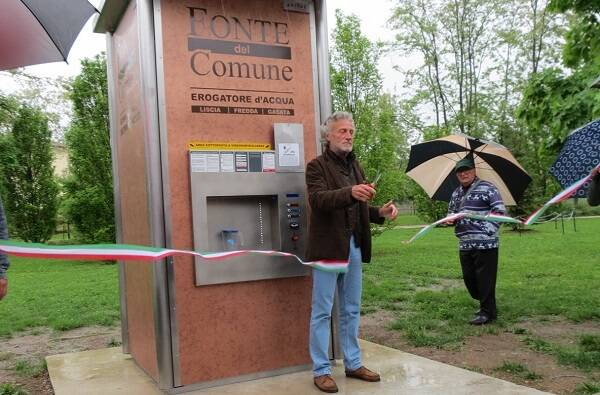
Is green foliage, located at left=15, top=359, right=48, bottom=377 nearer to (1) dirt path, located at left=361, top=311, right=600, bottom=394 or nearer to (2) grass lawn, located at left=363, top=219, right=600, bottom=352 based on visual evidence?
(1) dirt path, located at left=361, top=311, right=600, bottom=394

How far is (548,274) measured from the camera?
9742 millimetres

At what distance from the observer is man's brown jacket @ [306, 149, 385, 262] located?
3746mm

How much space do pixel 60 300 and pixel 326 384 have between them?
22.6 ft

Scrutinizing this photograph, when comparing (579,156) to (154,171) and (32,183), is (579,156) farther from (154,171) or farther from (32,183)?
(32,183)

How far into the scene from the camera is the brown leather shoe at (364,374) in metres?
3.96

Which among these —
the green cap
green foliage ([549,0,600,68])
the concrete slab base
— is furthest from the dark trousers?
green foliage ([549,0,600,68])

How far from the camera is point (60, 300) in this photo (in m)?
9.26

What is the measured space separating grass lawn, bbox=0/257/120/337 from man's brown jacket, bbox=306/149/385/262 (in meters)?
4.32

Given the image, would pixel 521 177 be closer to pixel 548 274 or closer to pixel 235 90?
pixel 235 90

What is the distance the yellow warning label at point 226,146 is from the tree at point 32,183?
63.0ft

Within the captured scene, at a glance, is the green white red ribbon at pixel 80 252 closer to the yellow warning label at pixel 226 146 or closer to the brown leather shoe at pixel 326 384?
the yellow warning label at pixel 226 146

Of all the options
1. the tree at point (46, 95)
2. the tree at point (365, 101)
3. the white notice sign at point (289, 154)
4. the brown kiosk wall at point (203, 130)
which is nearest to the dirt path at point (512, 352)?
the brown kiosk wall at point (203, 130)

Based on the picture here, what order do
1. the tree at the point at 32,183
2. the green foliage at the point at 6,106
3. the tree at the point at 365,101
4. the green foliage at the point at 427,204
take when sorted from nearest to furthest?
the tree at the point at 365,101 < the green foliage at the point at 6,106 < the green foliage at the point at 427,204 < the tree at the point at 32,183

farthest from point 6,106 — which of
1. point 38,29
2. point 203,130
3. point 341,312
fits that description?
point 341,312
